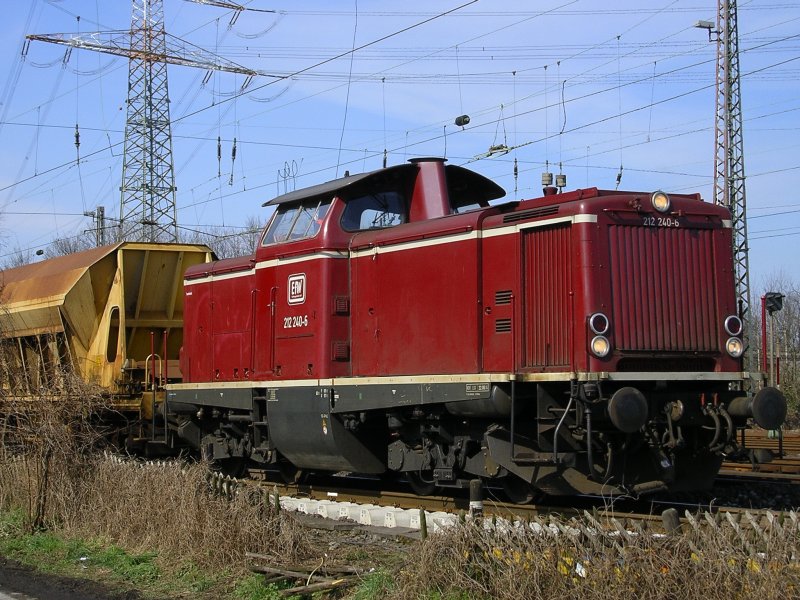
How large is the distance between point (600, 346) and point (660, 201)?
6.05 feet

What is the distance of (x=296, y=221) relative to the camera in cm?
1302

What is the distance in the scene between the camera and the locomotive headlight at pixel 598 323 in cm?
948

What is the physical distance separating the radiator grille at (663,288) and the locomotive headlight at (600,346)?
188 mm

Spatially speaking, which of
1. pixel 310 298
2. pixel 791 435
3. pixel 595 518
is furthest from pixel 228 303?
pixel 791 435

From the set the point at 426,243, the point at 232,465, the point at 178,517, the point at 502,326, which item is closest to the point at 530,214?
the point at 502,326

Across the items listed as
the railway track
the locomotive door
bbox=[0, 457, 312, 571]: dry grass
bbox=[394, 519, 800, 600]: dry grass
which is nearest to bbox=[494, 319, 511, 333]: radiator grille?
the railway track

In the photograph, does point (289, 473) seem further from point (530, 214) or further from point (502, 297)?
point (530, 214)

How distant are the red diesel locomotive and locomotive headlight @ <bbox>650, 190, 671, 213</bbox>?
0.07 ft

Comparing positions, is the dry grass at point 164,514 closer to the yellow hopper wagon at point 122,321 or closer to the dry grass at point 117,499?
the dry grass at point 117,499

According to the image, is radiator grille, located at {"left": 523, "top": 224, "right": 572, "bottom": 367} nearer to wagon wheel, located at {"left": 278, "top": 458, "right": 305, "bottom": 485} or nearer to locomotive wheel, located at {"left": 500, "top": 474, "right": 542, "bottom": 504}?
locomotive wheel, located at {"left": 500, "top": 474, "right": 542, "bottom": 504}

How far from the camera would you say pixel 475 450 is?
1084 cm

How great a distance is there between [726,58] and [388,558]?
2020 centimetres

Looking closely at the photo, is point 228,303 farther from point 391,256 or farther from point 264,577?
point 264,577

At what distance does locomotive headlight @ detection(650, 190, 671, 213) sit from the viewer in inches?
396
